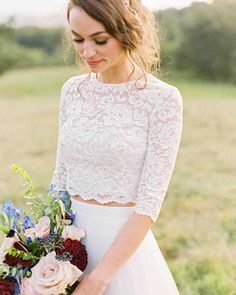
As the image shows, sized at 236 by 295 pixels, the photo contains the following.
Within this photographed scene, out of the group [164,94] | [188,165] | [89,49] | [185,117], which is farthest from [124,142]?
[185,117]

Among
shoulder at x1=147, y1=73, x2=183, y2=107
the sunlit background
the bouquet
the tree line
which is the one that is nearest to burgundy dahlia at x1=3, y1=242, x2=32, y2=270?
the bouquet

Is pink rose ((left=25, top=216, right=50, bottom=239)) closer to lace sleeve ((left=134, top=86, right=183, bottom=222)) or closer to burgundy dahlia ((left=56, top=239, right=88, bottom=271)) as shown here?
burgundy dahlia ((left=56, top=239, right=88, bottom=271))

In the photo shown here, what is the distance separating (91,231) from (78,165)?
0.68 feet

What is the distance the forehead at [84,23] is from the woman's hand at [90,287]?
686mm

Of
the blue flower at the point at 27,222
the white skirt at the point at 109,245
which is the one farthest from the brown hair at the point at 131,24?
the blue flower at the point at 27,222

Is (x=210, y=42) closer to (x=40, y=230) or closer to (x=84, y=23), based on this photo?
(x=84, y=23)

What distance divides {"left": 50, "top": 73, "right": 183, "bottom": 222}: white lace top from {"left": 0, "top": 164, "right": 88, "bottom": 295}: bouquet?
14 centimetres

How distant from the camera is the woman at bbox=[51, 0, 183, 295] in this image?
A: 1891 millimetres

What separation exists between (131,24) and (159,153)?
39 cm

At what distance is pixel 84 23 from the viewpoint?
1.87 metres

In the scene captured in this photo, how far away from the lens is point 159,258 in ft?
6.95

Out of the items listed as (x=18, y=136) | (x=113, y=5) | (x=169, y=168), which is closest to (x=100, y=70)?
(x=113, y=5)

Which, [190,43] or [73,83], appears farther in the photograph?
[190,43]

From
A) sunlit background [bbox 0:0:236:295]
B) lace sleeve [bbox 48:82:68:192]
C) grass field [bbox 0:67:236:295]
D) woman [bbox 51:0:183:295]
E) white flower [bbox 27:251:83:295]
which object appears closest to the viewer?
white flower [bbox 27:251:83:295]
